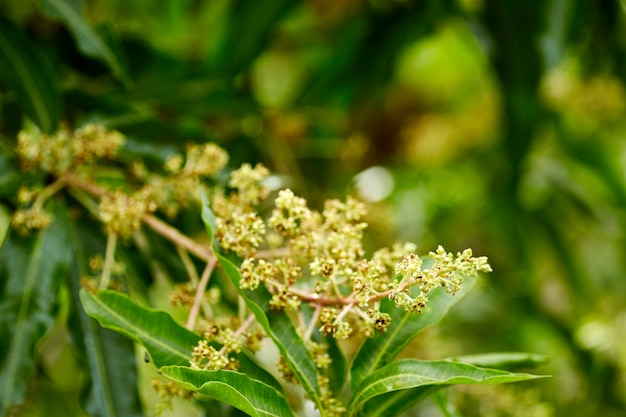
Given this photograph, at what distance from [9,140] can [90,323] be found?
0.43 metres

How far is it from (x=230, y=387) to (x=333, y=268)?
0.19 meters

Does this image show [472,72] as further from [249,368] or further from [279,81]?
[249,368]

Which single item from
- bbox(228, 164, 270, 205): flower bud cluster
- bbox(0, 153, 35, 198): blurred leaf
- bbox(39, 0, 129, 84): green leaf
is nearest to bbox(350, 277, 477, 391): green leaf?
bbox(228, 164, 270, 205): flower bud cluster

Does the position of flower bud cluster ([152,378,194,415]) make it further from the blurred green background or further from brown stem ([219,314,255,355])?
the blurred green background

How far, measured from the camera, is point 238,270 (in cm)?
78

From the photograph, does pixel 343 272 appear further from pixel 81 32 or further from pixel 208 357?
pixel 81 32

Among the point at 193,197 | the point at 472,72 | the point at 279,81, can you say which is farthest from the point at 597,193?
the point at 193,197

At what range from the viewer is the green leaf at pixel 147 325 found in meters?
0.79

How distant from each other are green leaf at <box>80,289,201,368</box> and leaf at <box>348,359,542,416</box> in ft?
0.70

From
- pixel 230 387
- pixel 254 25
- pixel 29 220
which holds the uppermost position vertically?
pixel 254 25

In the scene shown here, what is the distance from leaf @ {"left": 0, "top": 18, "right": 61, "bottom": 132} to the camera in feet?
3.90

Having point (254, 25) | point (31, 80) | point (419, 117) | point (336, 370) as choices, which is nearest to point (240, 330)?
point (336, 370)

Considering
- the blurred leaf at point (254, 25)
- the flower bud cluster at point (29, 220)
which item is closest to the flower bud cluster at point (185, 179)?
A: the flower bud cluster at point (29, 220)

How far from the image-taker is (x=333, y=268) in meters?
0.79
